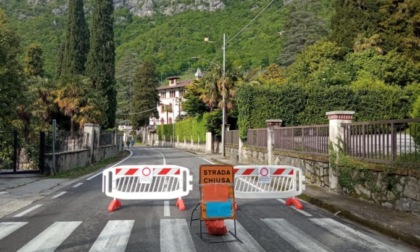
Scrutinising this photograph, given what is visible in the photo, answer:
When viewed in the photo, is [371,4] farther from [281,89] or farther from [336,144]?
[336,144]

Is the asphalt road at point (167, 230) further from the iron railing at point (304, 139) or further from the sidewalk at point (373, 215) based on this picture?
the iron railing at point (304, 139)

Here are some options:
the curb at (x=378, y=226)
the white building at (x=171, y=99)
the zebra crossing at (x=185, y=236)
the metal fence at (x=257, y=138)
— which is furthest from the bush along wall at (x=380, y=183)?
the white building at (x=171, y=99)

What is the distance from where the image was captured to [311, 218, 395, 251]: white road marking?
7270 mm

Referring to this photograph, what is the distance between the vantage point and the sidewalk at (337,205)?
821 centimetres

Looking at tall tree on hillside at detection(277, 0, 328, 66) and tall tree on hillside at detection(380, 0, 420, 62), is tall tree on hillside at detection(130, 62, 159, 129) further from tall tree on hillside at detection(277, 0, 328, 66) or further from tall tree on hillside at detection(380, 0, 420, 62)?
tall tree on hillside at detection(380, 0, 420, 62)

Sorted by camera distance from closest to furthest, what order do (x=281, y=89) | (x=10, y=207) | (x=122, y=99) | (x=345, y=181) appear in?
(x=10, y=207) < (x=345, y=181) < (x=281, y=89) < (x=122, y=99)

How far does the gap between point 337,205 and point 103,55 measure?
1609 inches

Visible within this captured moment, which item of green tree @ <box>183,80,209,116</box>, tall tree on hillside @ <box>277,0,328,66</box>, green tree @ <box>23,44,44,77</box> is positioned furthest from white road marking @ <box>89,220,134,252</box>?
tall tree on hillside @ <box>277,0,328,66</box>

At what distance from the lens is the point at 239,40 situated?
83.3m

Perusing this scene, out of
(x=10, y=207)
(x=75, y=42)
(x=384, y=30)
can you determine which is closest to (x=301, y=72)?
(x=384, y=30)

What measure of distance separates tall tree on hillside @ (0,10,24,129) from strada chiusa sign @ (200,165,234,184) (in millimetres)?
18149

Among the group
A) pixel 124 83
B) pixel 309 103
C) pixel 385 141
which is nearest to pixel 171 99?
pixel 124 83

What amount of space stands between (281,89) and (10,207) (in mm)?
26120

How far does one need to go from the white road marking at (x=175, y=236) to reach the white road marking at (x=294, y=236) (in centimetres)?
162
